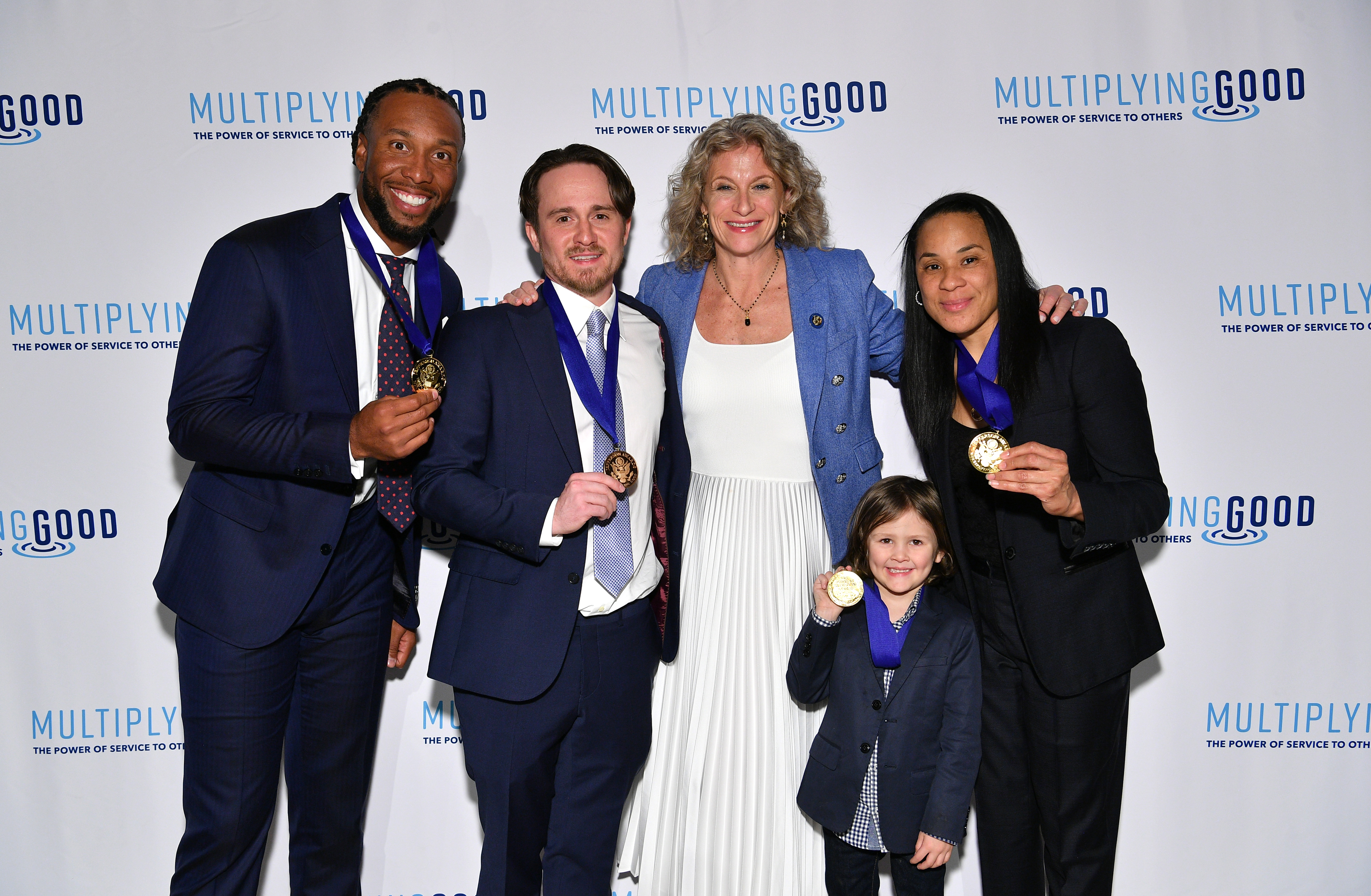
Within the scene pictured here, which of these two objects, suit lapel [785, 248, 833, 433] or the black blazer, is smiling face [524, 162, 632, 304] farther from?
the black blazer

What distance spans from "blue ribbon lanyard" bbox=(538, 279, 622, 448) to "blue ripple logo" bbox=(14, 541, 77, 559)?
2292mm

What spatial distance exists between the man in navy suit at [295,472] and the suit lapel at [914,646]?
1458mm

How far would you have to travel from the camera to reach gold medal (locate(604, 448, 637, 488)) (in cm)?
221

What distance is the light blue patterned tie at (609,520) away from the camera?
2.34 metres

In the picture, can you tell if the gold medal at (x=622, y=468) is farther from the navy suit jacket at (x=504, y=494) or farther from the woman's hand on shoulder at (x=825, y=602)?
the woman's hand on shoulder at (x=825, y=602)

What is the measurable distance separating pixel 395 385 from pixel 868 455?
1.48 metres

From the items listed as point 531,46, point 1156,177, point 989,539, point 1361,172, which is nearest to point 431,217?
point 531,46

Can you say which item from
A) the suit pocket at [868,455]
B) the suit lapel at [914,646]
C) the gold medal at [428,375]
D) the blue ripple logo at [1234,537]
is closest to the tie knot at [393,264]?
the gold medal at [428,375]

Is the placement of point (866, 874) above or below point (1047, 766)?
below

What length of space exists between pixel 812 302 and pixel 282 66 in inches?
88.2

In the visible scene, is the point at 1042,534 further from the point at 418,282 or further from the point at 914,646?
the point at 418,282

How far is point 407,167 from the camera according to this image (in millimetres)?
2438

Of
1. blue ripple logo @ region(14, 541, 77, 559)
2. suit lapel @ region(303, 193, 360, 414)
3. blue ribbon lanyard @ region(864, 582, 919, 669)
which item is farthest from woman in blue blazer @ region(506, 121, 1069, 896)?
blue ripple logo @ region(14, 541, 77, 559)

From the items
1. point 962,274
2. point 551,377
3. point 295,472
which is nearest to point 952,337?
point 962,274
